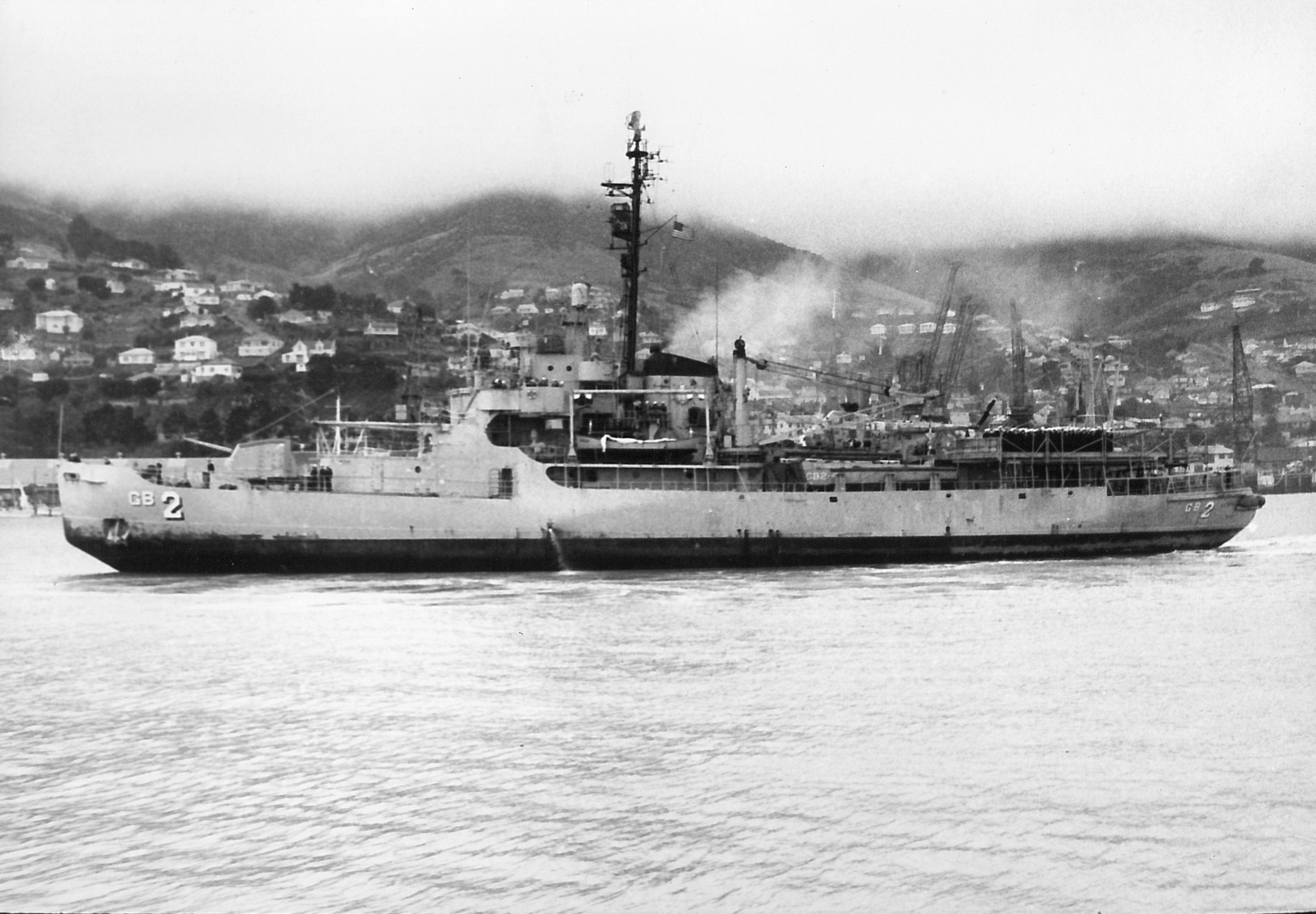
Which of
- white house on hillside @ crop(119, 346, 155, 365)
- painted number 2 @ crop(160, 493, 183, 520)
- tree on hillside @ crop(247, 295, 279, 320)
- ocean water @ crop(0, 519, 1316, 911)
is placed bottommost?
ocean water @ crop(0, 519, 1316, 911)

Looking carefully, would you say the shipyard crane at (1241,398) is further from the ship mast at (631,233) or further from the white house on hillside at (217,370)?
the white house on hillside at (217,370)

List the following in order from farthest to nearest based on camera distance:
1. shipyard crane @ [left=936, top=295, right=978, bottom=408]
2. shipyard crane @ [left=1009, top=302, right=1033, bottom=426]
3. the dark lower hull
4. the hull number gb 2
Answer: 1. shipyard crane @ [left=936, top=295, right=978, bottom=408]
2. shipyard crane @ [left=1009, top=302, right=1033, bottom=426]
3. the dark lower hull
4. the hull number gb 2

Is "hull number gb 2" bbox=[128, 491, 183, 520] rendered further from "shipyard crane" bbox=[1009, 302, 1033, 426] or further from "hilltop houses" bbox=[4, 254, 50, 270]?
"shipyard crane" bbox=[1009, 302, 1033, 426]

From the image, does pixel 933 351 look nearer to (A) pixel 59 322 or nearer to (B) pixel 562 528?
(B) pixel 562 528

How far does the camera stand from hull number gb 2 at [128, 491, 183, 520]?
18.2 meters

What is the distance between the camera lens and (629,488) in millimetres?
19703

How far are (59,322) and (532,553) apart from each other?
7.70 meters

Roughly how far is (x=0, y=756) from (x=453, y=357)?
18.0 m

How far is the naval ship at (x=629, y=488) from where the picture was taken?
18.4m

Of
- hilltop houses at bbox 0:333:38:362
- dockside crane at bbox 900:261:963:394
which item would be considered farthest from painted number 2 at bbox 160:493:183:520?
dockside crane at bbox 900:261:963:394

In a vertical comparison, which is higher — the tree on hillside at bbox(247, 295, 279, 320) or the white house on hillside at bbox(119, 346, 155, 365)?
the tree on hillside at bbox(247, 295, 279, 320)

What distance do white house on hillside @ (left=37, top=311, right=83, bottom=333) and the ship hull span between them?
235cm

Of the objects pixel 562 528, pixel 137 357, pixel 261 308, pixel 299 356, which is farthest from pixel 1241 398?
pixel 299 356

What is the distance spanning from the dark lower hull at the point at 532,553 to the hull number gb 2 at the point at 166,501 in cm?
38
